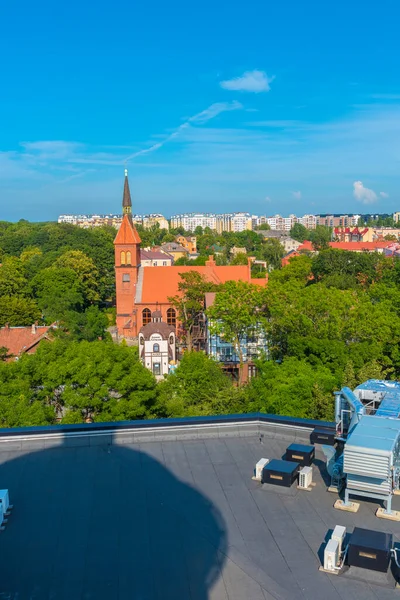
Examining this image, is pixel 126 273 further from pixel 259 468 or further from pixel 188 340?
pixel 259 468

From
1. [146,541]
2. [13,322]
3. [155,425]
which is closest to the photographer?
[146,541]

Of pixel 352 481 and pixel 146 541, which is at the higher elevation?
pixel 352 481

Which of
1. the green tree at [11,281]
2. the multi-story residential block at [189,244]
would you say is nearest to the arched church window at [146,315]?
the green tree at [11,281]

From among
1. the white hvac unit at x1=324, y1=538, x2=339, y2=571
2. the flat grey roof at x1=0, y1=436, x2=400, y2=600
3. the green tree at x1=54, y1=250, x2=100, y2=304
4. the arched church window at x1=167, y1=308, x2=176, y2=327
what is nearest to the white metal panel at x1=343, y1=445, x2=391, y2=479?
the flat grey roof at x1=0, y1=436, x2=400, y2=600

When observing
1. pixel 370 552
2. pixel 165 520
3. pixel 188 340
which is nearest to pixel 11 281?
pixel 188 340

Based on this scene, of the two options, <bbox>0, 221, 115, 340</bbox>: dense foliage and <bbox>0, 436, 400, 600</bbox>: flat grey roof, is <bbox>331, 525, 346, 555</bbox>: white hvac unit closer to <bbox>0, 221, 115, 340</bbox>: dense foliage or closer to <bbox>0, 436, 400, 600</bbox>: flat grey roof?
<bbox>0, 436, 400, 600</bbox>: flat grey roof

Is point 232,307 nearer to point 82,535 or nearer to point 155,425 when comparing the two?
point 155,425

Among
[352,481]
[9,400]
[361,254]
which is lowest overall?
[9,400]

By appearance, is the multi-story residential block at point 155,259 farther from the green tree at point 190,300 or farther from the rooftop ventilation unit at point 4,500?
the rooftop ventilation unit at point 4,500

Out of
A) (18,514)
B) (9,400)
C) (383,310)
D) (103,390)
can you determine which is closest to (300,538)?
(18,514)
